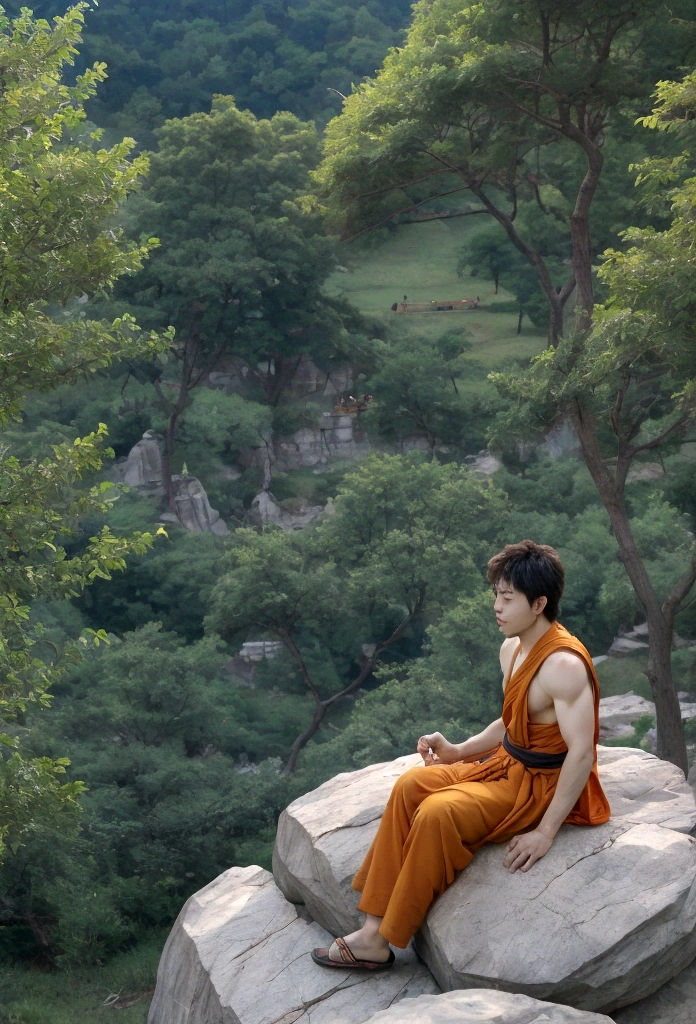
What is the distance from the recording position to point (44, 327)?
640cm

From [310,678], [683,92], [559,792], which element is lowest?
[310,678]

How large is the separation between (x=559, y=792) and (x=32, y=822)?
3667 mm

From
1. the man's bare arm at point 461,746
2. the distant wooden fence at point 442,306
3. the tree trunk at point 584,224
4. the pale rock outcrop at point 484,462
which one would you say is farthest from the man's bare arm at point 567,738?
the distant wooden fence at point 442,306

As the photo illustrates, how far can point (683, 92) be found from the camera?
672 centimetres

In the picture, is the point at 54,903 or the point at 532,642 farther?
the point at 54,903

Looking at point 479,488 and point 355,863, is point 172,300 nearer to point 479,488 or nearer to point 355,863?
point 479,488

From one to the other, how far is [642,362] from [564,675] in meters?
4.83

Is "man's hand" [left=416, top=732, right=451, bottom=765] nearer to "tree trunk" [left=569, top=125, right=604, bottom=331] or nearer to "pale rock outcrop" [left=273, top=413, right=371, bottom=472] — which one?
"tree trunk" [left=569, top=125, right=604, bottom=331]

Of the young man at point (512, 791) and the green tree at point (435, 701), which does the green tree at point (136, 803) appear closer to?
the green tree at point (435, 701)

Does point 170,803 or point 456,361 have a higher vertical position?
point 456,361

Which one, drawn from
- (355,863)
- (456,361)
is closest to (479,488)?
(456,361)

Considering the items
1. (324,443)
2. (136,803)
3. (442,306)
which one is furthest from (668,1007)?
(442,306)

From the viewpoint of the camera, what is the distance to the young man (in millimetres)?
3600

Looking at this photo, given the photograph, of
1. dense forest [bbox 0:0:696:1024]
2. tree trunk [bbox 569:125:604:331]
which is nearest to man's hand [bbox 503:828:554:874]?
dense forest [bbox 0:0:696:1024]
